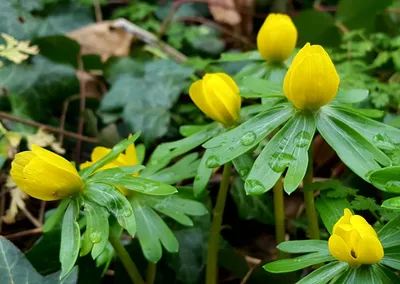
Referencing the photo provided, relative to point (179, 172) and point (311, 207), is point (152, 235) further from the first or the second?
point (311, 207)

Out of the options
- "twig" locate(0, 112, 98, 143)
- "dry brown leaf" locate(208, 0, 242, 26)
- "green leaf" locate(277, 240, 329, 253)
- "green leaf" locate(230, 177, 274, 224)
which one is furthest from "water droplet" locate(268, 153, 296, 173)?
"dry brown leaf" locate(208, 0, 242, 26)

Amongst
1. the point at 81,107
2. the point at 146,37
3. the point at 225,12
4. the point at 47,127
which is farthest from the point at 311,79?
the point at 225,12

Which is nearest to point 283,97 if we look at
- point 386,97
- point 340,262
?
point 340,262

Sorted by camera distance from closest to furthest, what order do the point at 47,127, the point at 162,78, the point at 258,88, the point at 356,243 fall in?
the point at 356,243, the point at 258,88, the point at 47,127, the point at 162,78

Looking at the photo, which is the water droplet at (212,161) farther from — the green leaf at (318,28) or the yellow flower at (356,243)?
the green leaf at (318,28)

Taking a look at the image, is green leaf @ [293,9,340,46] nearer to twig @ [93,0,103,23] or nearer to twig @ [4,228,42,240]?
twig @ [93,0,103,23]

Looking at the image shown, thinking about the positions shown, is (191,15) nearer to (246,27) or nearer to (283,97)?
(246,27)

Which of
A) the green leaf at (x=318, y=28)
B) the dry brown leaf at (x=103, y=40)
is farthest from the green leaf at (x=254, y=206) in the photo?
the dry brown leaf at (x=103, y=40)
